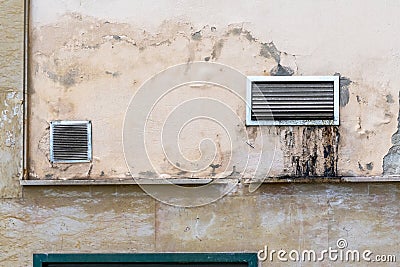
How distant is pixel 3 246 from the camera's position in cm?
588

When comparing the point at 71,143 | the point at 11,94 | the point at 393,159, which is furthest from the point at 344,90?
the point at 11,94

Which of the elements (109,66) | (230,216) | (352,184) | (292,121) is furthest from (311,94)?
(109,66)

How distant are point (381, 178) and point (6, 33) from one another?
308 centimetres

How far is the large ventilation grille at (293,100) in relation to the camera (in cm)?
588

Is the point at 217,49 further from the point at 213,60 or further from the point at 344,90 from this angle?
the point at 344,90

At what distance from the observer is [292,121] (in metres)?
5.89

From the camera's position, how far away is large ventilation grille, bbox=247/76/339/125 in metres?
5.88

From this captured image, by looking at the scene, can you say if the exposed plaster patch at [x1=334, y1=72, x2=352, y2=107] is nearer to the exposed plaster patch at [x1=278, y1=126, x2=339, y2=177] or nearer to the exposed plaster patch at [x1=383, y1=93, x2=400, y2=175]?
the exposed plaster patch at [x1=278, y1=126, x2=339, y2=177]

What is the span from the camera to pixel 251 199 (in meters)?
5.84

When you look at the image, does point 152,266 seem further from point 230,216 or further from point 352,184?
point 352,184

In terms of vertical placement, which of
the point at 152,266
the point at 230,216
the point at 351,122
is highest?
the point at 351,122

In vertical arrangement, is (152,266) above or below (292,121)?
below

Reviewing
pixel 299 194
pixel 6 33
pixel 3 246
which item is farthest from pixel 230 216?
pixel 6 33

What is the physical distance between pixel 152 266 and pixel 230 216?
708mm
